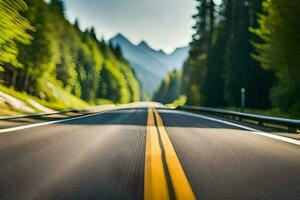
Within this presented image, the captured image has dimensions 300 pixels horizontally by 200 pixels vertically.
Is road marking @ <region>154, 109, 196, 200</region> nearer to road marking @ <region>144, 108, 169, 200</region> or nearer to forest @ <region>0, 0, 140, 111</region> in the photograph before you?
road marking @ <region>144, 108, 169, 200</region>

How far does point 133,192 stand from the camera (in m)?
2.79

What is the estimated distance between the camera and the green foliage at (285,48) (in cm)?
2114

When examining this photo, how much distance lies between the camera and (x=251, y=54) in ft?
86.5

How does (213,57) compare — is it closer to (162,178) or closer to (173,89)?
(162,178)

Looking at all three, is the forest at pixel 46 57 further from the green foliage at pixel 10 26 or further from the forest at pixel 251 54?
the forest at pixel 251 54

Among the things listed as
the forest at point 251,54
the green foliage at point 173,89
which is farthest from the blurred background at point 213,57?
the green foliage at point 173,89

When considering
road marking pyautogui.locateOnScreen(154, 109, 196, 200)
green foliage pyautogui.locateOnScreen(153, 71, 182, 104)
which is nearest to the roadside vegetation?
road marking pyautogui.locateOnScreen(154, 109, 196, 200)

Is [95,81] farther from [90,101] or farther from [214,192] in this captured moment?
[214,192]

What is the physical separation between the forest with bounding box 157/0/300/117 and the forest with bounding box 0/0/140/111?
16.8 metres

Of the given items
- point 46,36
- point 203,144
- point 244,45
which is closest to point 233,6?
point 244,45

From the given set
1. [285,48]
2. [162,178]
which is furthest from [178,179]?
[285,48]

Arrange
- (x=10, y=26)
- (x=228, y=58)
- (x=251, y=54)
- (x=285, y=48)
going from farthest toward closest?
(x=228, y=58)
(x=251, y=54)
(x=285, y=48)
(x=10, y=26)

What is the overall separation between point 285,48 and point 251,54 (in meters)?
Result: 4.38

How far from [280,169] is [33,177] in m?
2.90
